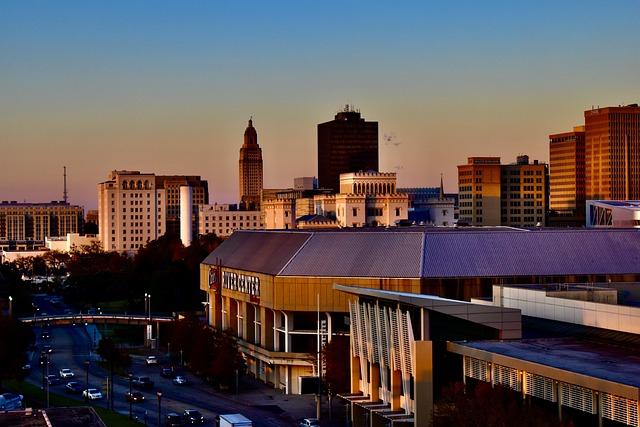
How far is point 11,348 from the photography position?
128125 millimetres

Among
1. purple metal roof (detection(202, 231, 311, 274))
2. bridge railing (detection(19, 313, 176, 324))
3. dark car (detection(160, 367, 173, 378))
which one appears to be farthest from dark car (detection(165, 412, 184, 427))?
bridge railing (detection(19, 313, 176, 324))

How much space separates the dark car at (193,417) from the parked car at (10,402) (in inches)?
582

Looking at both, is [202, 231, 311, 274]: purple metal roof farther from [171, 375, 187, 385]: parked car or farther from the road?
the road

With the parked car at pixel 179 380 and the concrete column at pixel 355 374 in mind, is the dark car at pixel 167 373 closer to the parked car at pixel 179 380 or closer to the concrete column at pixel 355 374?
the parked car at pixel 179 380

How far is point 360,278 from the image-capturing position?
129 meters

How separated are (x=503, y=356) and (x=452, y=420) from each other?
249 inches

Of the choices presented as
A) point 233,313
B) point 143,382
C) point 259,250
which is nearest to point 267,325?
point 259,250

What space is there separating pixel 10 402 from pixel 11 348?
16.4m

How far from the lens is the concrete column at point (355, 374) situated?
344 ft

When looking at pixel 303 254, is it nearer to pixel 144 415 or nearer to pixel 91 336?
pixel 144 415

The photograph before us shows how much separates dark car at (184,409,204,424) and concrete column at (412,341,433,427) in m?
26.2

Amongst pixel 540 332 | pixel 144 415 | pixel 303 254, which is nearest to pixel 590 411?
pixel 540 332

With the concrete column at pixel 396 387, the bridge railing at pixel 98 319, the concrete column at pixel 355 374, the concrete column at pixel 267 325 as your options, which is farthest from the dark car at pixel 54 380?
the concrete column at pixel 396 387

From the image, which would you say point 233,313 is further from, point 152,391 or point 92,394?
point 92,394
